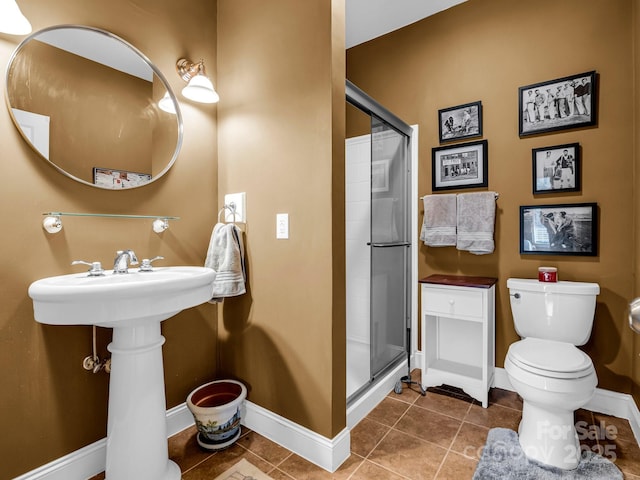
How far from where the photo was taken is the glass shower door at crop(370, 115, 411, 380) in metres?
2.13

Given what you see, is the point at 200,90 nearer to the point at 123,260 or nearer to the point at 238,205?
the point at 238,205

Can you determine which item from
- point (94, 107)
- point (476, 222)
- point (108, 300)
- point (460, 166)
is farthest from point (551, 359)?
point (94, 107)

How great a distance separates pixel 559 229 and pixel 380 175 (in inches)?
45.0

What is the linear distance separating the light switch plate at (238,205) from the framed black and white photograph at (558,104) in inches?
72.1

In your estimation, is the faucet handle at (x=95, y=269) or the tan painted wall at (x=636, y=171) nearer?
the faucet handle at (x=95, y=269)

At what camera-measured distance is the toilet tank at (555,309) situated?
1.81 m

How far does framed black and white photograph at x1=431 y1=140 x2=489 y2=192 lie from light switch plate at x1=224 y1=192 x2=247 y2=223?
4.71ft

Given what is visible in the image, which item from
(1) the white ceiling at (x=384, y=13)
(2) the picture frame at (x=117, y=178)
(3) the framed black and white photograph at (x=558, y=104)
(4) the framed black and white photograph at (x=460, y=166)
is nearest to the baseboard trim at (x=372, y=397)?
(4) the framed black and white photograph at (x=460, y=166)

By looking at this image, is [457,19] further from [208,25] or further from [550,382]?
[550,382]

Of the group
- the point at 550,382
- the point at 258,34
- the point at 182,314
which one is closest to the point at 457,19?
the point at 258,34

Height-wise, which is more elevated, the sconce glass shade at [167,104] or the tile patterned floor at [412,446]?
the sconce glass shade at [167,104]

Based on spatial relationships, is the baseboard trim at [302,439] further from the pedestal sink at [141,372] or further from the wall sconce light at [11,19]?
the wall sconce light at [11,19]

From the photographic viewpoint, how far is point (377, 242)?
84.1 inches

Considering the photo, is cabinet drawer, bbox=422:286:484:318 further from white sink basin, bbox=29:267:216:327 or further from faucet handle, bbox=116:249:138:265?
faucet handle, bbox=116:249:138:265
